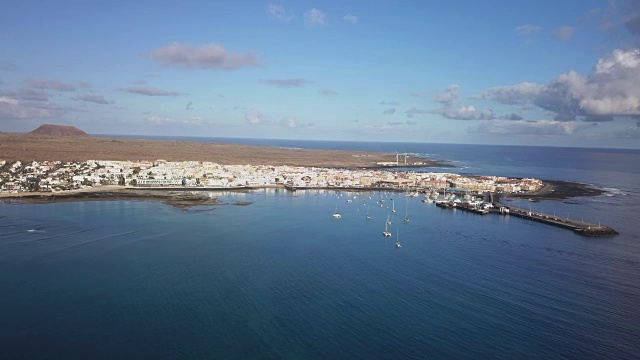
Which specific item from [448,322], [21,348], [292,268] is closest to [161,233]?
[292,268]

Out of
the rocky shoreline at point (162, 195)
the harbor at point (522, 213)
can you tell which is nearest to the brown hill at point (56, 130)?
the rocky shoreline at point (162, 195)

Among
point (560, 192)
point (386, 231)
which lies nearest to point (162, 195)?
point (386, 231)

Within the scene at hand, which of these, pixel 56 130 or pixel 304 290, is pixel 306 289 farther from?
pixel 56 130

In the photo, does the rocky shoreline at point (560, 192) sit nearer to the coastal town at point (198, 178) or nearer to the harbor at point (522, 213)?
the coastal town at point (198, 178)

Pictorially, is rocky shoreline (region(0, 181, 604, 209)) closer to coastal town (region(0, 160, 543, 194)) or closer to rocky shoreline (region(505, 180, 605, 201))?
rocky shoreline (region(505, 180, 605, 201))

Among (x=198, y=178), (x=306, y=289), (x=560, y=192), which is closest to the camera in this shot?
(x=306, y=289)

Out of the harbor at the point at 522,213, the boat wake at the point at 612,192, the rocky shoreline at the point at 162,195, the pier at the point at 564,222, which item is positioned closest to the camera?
the pier at the point at 564,222
